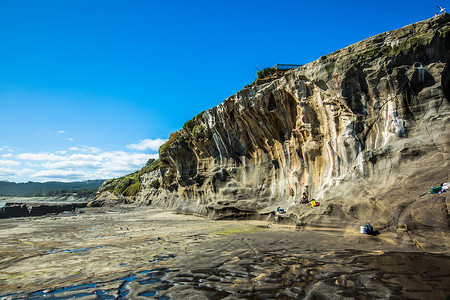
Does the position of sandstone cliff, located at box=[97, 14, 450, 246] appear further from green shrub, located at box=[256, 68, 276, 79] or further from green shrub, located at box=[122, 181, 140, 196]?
green shrub, located at box=[122, 181, 140, 196]

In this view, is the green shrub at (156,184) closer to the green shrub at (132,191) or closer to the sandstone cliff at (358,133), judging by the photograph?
the green shrub at (132,191)

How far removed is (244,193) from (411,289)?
72.8 feet

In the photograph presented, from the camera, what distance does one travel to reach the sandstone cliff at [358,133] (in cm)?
1204

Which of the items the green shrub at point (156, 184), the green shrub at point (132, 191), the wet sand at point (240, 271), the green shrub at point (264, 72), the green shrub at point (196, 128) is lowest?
the wet sand at point (240, 271)

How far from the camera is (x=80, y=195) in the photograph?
126 meters

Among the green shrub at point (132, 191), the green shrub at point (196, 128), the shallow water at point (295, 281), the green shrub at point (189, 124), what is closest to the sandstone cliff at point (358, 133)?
the shallow water at point (295, 281)

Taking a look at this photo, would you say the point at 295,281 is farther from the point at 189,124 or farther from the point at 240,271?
the point at 189,124

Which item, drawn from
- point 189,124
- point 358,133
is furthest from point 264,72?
point 358,133

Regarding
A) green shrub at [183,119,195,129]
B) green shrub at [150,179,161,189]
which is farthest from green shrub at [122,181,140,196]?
green shrub at [183,119,195,129]

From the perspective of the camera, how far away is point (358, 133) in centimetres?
1656

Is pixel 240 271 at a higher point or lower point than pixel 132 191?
lower

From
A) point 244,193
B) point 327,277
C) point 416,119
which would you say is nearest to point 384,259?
point 327,277

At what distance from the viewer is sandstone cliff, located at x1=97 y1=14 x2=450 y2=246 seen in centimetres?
1204

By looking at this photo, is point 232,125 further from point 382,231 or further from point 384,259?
point 384,259
